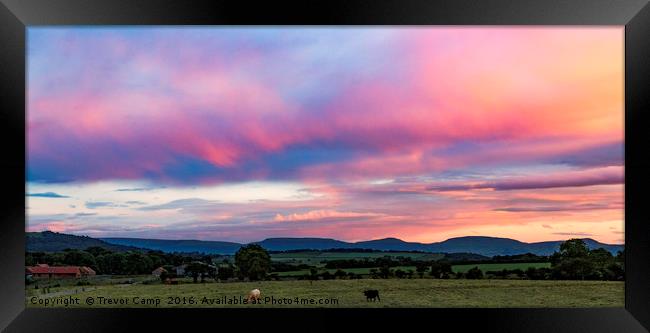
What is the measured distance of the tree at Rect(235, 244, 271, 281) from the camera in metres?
7.23

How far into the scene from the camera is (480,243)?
7332 mm

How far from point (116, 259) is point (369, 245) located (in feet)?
12.2

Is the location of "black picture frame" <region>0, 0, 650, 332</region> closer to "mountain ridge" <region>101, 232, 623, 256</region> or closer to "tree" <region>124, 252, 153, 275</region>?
"mountain ridge" <region>101, 232, 623, 256</region>

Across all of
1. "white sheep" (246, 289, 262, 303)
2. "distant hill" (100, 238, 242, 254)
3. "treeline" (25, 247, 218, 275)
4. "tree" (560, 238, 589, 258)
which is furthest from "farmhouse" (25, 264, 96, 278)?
"tree" (560, 238, 589, 258)

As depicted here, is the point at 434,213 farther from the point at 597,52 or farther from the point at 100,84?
the point at 100,84

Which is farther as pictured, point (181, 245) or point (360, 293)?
point (181, 245)

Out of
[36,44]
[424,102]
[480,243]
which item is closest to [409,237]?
[480,243]

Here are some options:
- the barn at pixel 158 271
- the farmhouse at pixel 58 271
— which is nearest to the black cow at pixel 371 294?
the barn at pixel 158 271

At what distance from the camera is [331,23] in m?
3.15

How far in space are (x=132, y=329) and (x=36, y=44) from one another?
5.23 meters

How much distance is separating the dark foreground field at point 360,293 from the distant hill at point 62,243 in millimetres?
566

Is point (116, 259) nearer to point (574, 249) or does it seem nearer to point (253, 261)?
point (253, 261)

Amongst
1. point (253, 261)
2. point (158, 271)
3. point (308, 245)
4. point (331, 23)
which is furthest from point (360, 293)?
point (331, 23)

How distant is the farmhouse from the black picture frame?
12.9 ft
